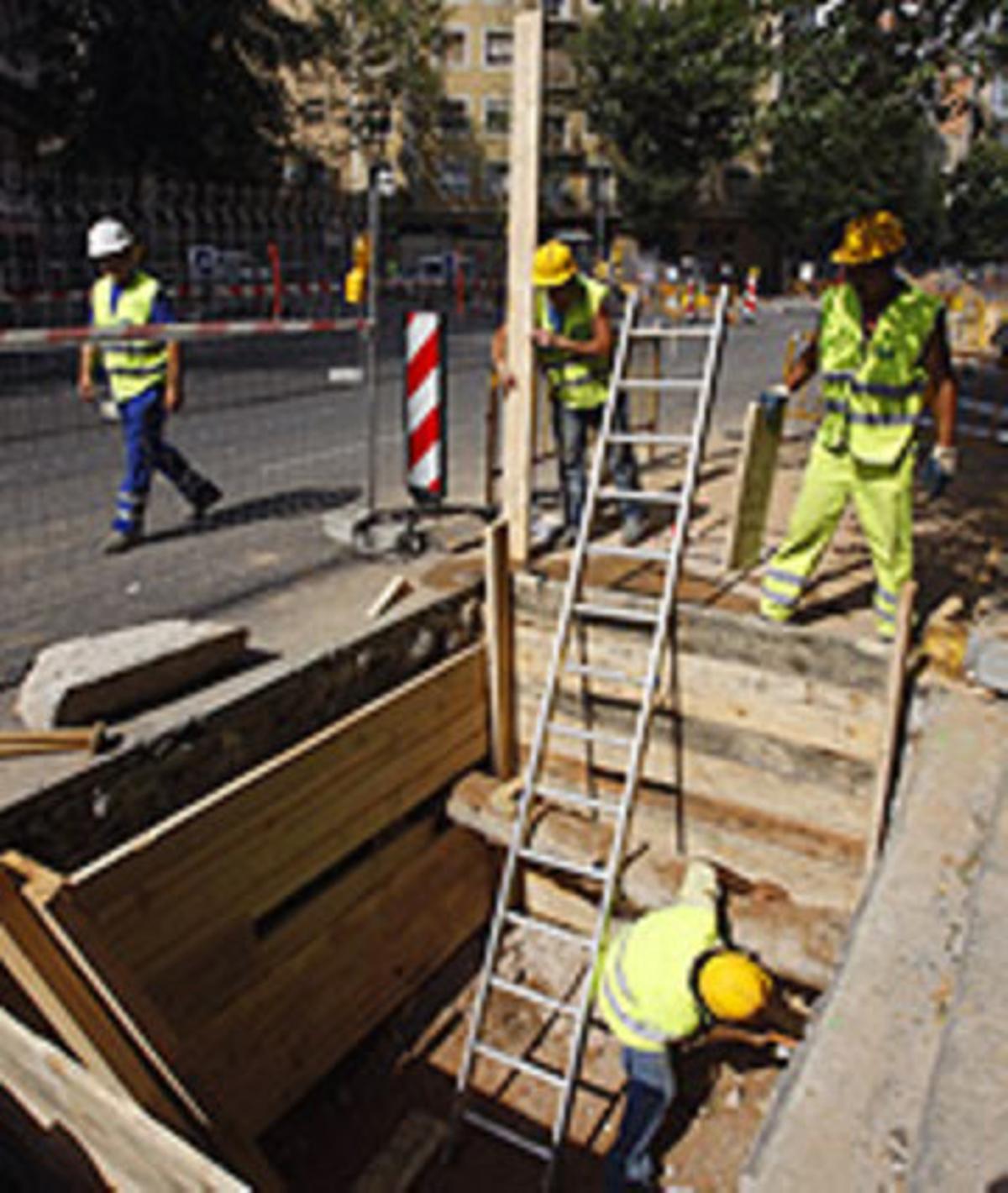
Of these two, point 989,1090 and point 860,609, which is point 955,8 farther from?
point 989,1090

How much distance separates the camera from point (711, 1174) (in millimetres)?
4312

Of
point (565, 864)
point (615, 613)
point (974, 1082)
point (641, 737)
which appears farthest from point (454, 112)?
point (974, 1082)

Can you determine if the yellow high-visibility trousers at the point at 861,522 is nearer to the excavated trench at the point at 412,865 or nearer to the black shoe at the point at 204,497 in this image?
the excavated trench at the point at 412,865

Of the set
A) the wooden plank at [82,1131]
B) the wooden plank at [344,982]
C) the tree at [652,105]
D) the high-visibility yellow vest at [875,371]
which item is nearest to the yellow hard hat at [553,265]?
the high-visibility yellow vest at [875,371]

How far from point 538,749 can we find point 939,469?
88.5 inches

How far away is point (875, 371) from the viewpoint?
13.2 ft

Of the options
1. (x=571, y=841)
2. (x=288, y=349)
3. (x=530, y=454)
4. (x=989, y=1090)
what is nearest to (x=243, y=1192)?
(x=989, y=1090)

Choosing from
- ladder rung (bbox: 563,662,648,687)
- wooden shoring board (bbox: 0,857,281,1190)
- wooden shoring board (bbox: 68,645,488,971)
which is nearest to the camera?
wooden shoring board (bbox: 0,857,281,1190)

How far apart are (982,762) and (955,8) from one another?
176 inches

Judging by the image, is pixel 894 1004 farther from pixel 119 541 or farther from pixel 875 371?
pixel 119 541

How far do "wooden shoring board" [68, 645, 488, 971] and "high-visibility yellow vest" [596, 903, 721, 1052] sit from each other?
4.71 ft

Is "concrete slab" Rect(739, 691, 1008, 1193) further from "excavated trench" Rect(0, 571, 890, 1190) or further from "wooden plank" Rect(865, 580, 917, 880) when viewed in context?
"excavated trench" Rect(0, 571, 890, 1190)

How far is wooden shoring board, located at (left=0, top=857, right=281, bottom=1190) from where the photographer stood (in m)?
3.11

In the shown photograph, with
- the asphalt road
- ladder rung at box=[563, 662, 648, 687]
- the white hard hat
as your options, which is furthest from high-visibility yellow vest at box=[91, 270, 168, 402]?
ladder rung at box=[563, 662, 648, 687]
